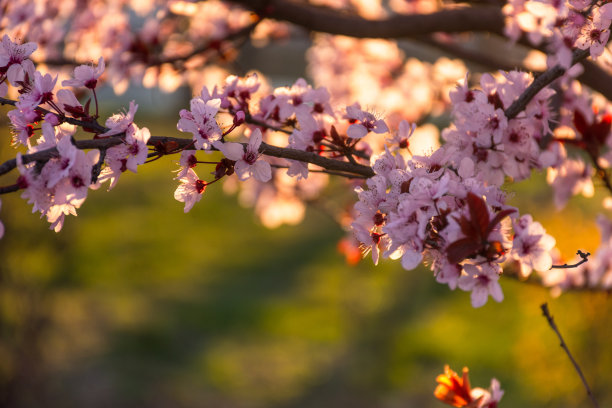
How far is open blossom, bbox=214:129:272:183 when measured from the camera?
4.92 feet

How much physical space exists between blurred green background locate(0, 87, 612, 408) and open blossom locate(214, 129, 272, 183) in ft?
8.39

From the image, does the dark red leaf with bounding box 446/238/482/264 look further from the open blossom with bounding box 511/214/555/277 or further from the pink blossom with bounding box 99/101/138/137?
the pink blossom with bounding box 99/101/138/137

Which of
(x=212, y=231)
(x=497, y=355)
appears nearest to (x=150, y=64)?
(x=497, y=355)

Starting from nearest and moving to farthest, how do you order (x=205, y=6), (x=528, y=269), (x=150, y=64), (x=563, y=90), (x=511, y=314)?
(x=528, y=269) < (x=563, y=90) < (x=150, y=64) < (x=205, y=6) < (x=511, y=314)

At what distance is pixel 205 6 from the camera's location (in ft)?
12.7

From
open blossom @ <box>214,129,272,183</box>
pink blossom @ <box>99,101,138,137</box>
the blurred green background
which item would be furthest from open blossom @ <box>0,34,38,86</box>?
the blurred green background

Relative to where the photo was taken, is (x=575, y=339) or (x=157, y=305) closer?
(x=575, y=339)

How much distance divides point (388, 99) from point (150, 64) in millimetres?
2118

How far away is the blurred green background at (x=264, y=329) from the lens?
5324mm

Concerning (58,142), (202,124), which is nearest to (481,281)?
(202,124)

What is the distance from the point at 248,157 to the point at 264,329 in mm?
5969

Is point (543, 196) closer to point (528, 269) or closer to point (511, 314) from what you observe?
point (511, 314)

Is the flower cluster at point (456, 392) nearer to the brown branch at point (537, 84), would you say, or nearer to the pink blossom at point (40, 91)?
the brown branch at point (537, 84)

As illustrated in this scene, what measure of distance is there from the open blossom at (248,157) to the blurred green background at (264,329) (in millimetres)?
2557
